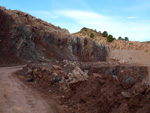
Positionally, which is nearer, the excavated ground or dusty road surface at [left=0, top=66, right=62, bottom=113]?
the excavated ground

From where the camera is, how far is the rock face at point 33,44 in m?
30.5

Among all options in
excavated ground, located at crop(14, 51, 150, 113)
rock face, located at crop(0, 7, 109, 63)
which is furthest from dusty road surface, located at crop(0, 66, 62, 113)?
rock face, located at crop(0, 7, 109, 63)

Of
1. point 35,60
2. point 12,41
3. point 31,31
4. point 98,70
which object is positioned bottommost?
point 98,70

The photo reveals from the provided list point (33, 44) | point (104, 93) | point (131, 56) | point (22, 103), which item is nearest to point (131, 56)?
point (131, 56)

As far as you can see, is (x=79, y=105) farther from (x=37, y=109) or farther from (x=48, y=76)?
(x=48, y=76)

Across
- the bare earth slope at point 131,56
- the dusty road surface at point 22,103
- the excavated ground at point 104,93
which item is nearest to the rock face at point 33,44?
the bare earth slope at point 131,56

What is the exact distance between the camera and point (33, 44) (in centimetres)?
3612

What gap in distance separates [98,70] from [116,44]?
2343 inches

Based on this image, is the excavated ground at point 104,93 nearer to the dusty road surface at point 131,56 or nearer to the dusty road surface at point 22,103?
the dusty road surface at point 22,103

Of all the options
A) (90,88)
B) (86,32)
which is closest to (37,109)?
(90,88)

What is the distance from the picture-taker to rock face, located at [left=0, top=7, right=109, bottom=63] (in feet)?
100.0

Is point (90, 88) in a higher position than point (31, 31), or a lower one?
lower

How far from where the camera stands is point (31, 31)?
3725 centimetres

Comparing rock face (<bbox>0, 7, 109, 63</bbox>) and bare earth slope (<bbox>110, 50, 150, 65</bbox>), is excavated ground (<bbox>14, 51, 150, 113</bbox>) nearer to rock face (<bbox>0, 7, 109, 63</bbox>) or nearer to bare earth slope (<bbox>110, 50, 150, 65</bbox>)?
rock face (<bbox>0, 7, 109, 63</bbox>)
